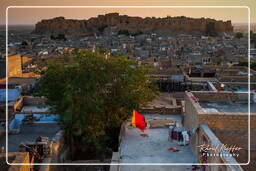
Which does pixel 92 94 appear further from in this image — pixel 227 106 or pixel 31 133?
pixel 227 106

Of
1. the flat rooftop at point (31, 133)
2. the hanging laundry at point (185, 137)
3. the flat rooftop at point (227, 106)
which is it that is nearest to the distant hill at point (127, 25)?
the flat rooftop at point (31, 133)

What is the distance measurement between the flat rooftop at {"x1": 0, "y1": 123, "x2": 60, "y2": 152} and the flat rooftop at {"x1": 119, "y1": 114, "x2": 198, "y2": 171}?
7.56ft

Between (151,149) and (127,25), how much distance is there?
255 ft

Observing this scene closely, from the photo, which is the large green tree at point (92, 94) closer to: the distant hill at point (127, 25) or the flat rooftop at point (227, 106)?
the flat rooftop at point (227, 106)

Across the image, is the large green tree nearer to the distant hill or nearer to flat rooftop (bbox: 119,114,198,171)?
flat rooftop (bbox: 119,114,198,171)

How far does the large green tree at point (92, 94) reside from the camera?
25.9ft

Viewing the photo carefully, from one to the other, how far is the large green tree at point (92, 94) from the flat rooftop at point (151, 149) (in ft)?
2.08

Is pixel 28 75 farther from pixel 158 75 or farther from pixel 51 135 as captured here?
pixel 51 135

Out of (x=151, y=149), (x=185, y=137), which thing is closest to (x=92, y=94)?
(x=151, y=149)

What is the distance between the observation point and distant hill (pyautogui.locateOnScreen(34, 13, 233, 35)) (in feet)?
265

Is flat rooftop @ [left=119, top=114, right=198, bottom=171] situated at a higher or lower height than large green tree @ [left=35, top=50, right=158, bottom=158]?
lower

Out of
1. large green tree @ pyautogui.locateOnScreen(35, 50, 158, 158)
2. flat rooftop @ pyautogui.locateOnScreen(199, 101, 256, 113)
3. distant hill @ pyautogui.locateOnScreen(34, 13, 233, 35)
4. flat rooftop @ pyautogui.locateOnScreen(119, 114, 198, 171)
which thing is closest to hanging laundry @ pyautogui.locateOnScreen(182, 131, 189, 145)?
flat rooftop @ pyautogui.locateOnScreen(119, 114, 198, 171)

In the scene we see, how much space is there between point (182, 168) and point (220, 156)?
142 centimetres

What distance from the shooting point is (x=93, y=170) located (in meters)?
7.56
